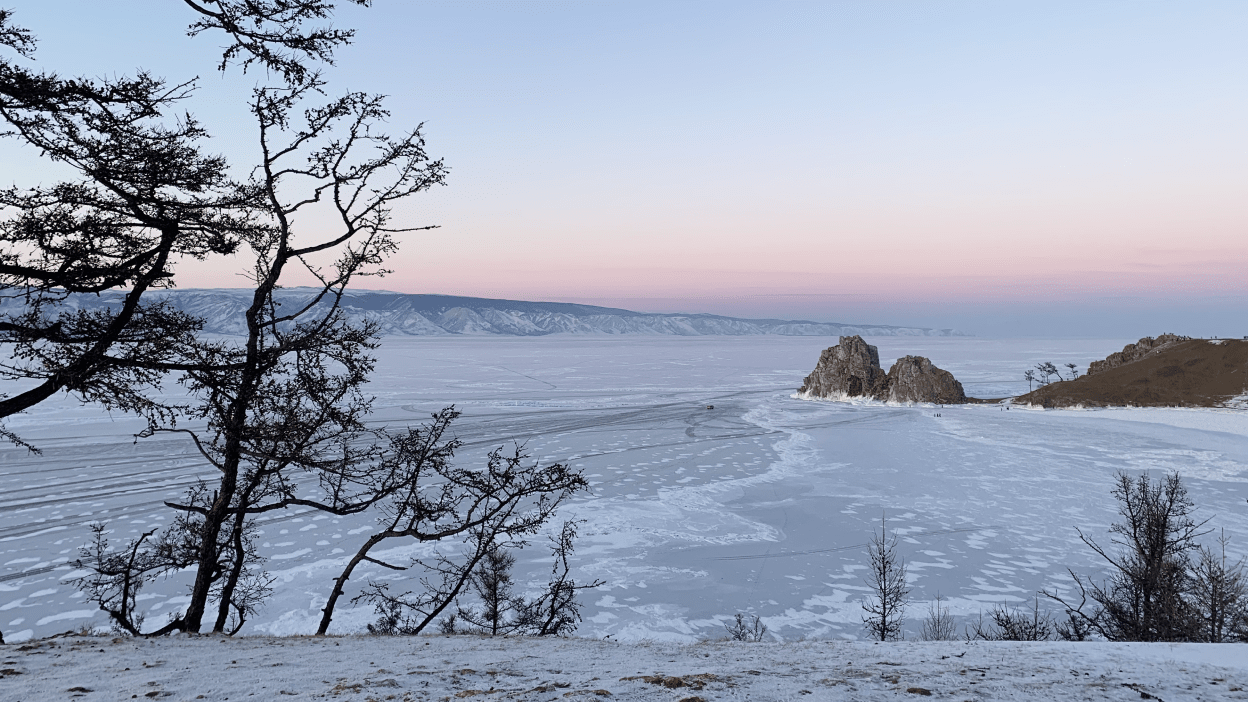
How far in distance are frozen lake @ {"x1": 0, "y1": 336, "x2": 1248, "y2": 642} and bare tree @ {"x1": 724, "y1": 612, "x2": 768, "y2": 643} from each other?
0.60 metres

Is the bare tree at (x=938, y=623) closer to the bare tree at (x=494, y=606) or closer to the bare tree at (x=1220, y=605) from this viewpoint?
the bare tree at (x=1220, y=605)

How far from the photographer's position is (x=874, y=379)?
323 feet

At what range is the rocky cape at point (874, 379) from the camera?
294ft

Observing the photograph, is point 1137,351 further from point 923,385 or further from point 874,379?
point 874,379

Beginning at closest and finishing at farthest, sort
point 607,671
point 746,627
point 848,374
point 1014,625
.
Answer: point 607,671
point 1014,625
point 746,627
point 848,374

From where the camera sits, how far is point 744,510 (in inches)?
1299

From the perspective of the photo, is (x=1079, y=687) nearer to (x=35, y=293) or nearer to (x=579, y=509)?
(x=35, y=293)

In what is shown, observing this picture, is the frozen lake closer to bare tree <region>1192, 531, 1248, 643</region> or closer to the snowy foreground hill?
bare tree <region>1192, 531, 1248, 643</region>

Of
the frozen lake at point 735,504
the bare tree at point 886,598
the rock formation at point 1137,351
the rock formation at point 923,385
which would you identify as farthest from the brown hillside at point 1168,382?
the bare tree at point 886,598

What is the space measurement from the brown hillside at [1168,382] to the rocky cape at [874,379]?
10.5m

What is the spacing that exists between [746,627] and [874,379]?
87.1 metres

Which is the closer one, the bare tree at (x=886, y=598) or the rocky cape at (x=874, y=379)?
the bare tree at (x=886, y=598)

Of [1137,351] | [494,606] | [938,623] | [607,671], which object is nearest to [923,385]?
[1137,351]

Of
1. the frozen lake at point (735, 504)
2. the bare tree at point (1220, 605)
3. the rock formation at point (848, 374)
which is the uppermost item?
the rock formation at point (848, 374)
